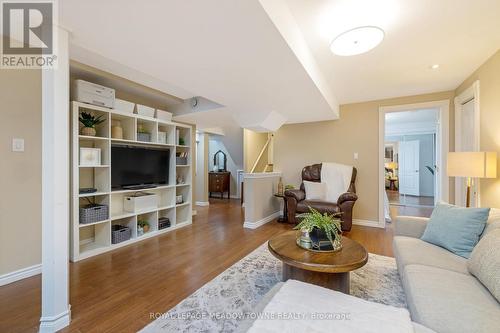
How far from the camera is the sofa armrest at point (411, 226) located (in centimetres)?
216

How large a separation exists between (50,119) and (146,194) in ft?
6.92

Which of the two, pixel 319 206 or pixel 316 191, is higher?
pixel 316 191

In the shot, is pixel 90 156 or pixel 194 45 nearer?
pixel 194 45

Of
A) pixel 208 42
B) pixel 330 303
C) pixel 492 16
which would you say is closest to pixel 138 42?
pixel 208 42

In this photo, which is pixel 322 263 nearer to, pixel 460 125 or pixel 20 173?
pixel 20 173

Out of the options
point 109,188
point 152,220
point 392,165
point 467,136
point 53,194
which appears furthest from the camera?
point 392,165

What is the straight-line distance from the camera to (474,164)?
7.25 feet

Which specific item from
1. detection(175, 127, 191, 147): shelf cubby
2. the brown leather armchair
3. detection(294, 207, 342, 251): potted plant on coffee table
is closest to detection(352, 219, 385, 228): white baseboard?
the brown leather armchair

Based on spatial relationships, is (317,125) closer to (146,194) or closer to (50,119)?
(146,194)

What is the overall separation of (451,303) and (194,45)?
7.33 feet

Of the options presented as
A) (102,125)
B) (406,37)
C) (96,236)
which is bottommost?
(96,236)

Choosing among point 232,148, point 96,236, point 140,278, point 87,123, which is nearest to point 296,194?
point 140,278

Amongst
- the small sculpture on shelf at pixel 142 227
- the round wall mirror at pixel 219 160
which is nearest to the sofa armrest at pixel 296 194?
the small sculpture on shelf at pixel 142 227

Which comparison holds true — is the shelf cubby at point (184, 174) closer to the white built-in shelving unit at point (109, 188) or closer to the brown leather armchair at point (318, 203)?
the white built-in shelving unit at point (109, 188)
